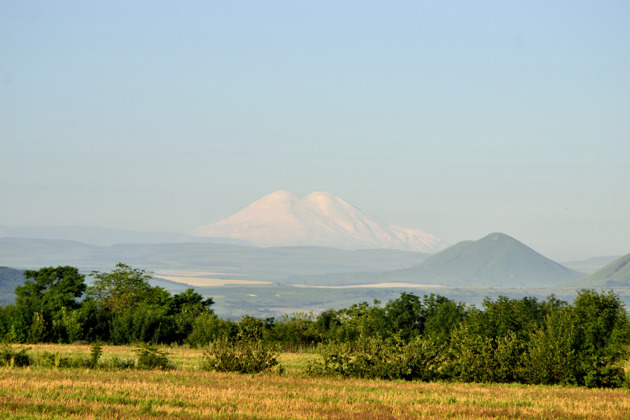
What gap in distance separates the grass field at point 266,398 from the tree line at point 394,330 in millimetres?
2608

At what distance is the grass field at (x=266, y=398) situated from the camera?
Result: 24.3m

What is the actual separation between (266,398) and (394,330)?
4485cm

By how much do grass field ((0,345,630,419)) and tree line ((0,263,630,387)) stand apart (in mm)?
2608

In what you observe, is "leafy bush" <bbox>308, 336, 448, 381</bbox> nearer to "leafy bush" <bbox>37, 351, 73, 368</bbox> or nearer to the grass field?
the grass field

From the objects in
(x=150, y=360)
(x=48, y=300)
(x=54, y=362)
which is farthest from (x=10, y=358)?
(x=48, y=300)

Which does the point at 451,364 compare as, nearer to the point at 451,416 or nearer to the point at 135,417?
the point at 451,416

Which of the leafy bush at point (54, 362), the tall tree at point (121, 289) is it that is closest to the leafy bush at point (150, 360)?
the leafy bush at point (54, 362)

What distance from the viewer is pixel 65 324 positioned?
223 ft

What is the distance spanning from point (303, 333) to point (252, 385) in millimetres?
49376

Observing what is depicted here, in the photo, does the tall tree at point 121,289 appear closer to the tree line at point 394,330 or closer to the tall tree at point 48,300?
the tree line at point 394,330

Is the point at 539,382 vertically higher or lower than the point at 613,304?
lower

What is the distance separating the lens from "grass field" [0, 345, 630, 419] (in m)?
24.3

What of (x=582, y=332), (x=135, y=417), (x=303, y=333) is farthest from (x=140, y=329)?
(x=135, y=417)

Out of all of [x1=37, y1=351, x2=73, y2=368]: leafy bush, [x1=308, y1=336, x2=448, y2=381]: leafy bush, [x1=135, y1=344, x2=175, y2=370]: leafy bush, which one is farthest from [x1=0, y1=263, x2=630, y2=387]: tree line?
[x1=37, y1=351, x2=73, y2=368]: leafy bush
